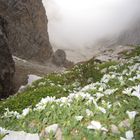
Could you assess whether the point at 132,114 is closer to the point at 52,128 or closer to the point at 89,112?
the point at 89,112

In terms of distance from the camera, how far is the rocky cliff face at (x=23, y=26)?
173 meters

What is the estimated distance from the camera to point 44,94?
64.5ft

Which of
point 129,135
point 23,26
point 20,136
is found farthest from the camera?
point 23,26

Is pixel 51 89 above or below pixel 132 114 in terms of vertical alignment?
above

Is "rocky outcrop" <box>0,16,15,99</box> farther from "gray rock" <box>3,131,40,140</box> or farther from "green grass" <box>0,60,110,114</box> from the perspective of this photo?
"gray rock" <box>3,131,40,140</box>

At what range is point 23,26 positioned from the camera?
187 metres

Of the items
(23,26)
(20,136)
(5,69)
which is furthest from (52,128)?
(23,26)

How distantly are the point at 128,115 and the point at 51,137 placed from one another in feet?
6.12

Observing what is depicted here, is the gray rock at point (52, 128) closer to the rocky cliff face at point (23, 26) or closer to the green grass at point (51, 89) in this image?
the green grass at point (51, 89)

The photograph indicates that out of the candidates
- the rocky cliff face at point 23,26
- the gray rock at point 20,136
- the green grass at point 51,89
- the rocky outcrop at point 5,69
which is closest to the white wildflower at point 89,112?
the gray rock at point 20,136

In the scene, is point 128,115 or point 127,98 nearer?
point 128,115

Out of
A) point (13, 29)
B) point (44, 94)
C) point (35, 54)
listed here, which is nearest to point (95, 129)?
point (44, 94)

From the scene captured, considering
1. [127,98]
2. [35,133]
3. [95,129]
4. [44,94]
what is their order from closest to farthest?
[95,129], [35,133], [127,98], [44,94]

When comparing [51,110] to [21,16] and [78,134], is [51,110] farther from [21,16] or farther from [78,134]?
[21,16]
